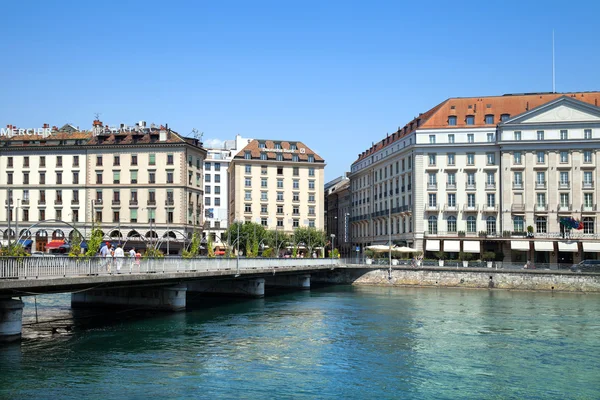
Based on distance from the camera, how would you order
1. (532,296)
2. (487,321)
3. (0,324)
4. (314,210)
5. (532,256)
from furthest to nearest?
(314,210) → (532,256) → (532,296) → (487,321) → (0,324)

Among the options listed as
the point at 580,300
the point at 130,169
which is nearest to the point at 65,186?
the point at 130,169

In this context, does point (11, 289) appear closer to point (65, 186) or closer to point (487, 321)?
point (487, 321)

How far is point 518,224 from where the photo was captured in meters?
83.3

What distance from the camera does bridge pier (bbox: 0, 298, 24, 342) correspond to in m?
30.6

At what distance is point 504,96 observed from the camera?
8969 centimetres

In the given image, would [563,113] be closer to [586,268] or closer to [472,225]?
[472,225]

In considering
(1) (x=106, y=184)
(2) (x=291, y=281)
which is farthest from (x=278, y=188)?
(2) (x=291, y=281)

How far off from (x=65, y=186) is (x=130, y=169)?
9.23 metres

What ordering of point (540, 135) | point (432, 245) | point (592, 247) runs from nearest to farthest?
point (592, 247)
point (540, 135)
point (432, 245)

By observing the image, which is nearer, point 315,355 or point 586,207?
point 315,355

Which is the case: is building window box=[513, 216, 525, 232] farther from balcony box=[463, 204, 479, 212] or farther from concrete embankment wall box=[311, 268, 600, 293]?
concrete embankment wall box=[311, 268, 600, 293]

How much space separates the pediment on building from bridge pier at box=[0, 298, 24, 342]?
67409mm

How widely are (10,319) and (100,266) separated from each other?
5.01 m

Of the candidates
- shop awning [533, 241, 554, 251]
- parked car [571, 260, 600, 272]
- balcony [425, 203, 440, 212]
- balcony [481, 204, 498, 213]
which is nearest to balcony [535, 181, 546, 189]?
balcony [481, 204, 498, 213]
